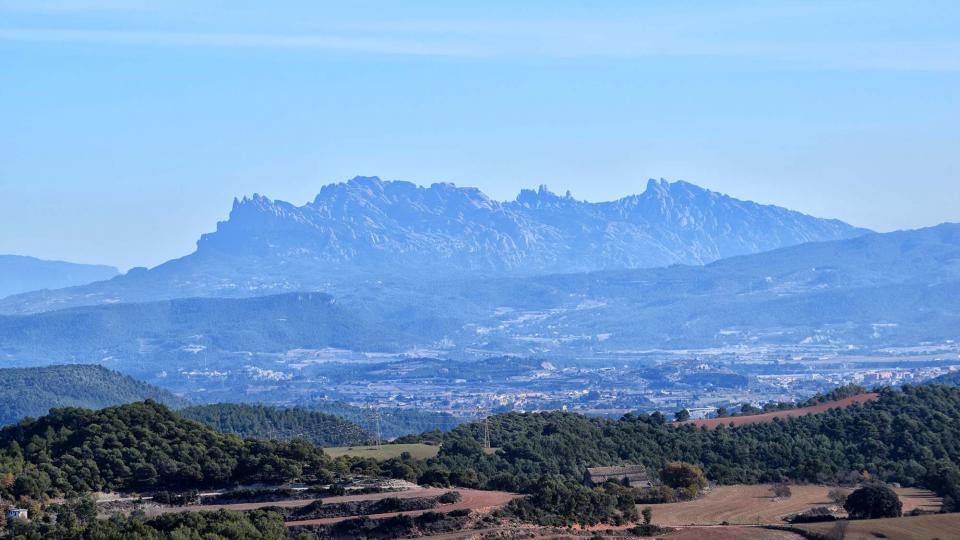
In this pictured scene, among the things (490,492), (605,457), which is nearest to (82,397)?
(605,457)

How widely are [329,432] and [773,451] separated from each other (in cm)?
4401

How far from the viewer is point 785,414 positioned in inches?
4001

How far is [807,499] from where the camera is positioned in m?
72.0

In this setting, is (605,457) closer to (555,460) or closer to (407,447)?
(555,460)

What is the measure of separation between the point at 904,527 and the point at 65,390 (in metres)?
133

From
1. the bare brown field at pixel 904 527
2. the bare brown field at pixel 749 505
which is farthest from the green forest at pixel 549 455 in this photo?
the bare brown field at pixel 904 527

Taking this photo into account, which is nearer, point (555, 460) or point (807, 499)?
point (807, 499)

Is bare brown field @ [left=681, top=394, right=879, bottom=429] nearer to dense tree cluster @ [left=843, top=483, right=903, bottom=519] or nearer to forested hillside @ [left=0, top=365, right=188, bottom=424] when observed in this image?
dense tree cluster @ [left=843, top=483, right=903, bottom=519]

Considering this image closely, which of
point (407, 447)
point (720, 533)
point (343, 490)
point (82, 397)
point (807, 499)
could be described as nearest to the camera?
point (720, 533)

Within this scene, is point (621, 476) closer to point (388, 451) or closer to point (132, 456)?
point (388, 451)

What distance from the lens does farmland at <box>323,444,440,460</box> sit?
8556 centimetres

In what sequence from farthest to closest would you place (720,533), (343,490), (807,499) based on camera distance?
(807,499)
(343,490)
(720,533)

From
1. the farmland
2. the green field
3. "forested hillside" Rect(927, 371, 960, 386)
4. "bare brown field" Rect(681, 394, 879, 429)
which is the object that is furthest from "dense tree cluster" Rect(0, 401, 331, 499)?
"forested hillside" Rect(927, 371, 960, 386)

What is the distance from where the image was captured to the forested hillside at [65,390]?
171125 mm
